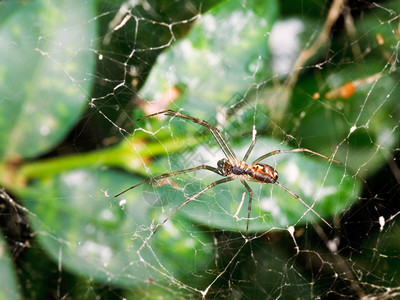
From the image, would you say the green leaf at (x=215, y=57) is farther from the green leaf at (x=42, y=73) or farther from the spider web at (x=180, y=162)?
the green leaf at (x=42, y=73)

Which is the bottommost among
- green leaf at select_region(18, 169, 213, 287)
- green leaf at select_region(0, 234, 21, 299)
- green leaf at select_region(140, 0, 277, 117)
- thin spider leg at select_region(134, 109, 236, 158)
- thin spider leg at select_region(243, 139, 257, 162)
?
green leaf at select_region(0, 234, 21, 299)

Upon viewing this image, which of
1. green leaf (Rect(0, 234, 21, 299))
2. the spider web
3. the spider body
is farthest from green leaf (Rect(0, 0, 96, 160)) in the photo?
the spider body

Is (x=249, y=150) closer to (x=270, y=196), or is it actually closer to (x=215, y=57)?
(x=270, y=196)

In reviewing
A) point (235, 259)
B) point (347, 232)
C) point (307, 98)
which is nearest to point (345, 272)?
point (347, 232)

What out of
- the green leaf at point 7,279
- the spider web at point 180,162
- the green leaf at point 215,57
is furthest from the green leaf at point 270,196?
the green leaf at point 7,279

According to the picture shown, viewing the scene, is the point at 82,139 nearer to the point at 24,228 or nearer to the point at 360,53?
the point at 24,228

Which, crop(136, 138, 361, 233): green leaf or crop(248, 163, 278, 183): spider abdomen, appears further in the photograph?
crop(248, 163, 278, 183): spider abdomen

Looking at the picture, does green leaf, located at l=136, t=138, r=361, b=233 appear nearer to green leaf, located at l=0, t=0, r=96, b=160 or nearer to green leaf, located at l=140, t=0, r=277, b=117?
green leaf, located at l=140, t=0, r=277, b=117
